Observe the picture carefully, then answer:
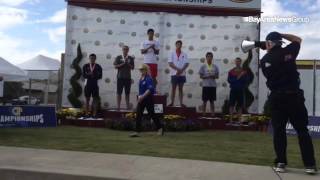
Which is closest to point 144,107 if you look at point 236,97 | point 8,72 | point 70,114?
point 70,114

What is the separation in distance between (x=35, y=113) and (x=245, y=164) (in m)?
8.48

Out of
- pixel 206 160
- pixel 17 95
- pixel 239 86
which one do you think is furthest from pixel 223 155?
pixel 17 95

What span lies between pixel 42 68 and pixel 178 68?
12821mm

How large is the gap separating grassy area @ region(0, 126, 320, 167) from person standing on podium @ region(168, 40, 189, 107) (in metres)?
3.12

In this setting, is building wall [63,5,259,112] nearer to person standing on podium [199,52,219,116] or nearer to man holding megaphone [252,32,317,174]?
person standing on podium [199,52,219,116]

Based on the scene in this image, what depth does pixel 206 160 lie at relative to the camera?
9.81m

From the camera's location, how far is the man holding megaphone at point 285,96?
869cm

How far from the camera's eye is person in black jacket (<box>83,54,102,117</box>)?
17531 millimetres

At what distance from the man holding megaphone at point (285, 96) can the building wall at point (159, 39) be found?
10.6m

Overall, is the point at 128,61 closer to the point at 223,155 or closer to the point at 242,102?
the point at 242,102

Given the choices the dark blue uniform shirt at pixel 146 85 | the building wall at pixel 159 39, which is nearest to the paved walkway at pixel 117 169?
the dark blue uniform shirt at pixel 146 85

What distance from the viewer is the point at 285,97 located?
8.70m

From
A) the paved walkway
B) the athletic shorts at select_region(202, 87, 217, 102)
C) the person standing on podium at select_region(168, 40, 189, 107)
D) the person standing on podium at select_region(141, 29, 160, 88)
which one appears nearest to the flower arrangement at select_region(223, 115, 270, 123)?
the athletic shorts at select_region(202, 87, 217, 102)

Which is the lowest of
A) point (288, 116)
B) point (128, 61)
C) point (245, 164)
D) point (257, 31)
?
point (245, 164)
